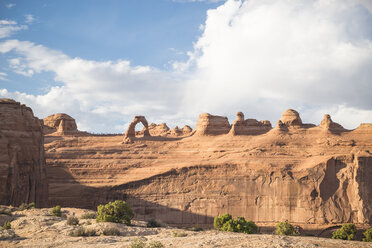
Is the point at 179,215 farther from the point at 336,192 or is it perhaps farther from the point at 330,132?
the point at 330,132

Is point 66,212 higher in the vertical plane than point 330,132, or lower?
lower

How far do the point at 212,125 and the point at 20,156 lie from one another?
2114 cm

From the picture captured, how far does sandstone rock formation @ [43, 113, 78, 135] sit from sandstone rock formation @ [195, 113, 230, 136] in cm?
1644

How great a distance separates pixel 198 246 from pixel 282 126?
99.2ft

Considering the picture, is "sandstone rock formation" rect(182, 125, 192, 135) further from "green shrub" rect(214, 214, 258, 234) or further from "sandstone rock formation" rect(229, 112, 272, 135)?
"green shrub" rect(214, 214, 258, 234)

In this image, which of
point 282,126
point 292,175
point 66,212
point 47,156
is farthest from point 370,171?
point 47,156

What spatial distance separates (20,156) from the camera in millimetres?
32219

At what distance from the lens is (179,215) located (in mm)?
36312

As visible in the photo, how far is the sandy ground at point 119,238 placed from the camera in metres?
13.1

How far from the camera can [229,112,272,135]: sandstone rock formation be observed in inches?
1679

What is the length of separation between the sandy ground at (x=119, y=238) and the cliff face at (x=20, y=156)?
796cm

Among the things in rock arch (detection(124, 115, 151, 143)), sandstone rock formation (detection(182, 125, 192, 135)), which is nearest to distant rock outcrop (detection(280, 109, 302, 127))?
rock arch (detection(124, 115, 151, 143))

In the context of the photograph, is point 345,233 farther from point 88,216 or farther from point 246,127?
point 88,216

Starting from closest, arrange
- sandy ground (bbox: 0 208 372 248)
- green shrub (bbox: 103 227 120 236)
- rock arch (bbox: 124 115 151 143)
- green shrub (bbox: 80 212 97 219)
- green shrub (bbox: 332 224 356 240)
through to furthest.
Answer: sandy ground (bbox: 0 208 372 248)
green shrub (bbox: 103 227 120 236)
green shrub (bbox: 80 212 97 219)
green shrub (bbox: 332 224 356 240)
rock arch (bbox: 124 115 151 143)
